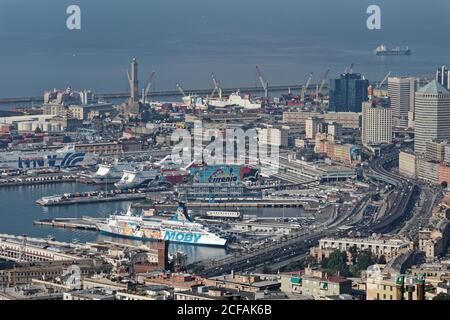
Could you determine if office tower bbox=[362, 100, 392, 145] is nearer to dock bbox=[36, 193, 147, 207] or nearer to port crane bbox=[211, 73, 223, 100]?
dock bbox=[36, 193, 147, 207]

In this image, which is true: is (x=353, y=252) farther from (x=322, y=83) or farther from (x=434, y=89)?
(x=322, y=83)

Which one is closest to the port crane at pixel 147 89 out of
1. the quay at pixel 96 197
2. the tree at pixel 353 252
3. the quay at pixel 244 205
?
the quay at pixel 96 197

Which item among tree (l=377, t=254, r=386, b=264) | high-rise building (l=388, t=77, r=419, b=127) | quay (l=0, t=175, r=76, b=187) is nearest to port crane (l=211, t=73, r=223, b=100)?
high-rise building (l=388, t=77, r=419, b=127)

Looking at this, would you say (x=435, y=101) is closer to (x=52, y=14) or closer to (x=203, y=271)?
(x=203, y=271)

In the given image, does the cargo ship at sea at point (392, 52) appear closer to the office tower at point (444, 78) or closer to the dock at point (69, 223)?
Result: the office tower at point (444, 78)

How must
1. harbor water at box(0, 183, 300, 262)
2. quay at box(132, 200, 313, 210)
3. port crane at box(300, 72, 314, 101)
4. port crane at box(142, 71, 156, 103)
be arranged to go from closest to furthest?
harbor water at box(0, 183, 300, 262) < quay at box(132, 200, 313, 210) < port crane at box(300, 72, 314, 101) < port crane at box(142, 71, 156, 103)

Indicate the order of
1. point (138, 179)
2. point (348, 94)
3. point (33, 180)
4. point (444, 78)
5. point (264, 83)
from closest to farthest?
point (138, 179)
point (33, 180)
point (348, 94)
point (444, 78)
point (264, 83)

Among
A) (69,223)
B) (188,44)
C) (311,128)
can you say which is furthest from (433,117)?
(188,44)
